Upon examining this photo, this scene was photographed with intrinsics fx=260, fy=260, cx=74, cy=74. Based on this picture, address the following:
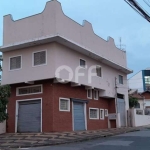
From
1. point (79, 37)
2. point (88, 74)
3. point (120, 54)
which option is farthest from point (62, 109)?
point (120, 54)

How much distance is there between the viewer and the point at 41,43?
750 inches

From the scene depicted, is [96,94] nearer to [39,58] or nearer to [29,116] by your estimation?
[29,116]

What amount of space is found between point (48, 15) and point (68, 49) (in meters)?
2.97

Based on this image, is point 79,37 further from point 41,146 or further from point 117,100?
point 41,146

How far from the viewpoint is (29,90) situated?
19938 millimetres

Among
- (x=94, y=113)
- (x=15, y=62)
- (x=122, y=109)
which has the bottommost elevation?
(x=94, y=113)

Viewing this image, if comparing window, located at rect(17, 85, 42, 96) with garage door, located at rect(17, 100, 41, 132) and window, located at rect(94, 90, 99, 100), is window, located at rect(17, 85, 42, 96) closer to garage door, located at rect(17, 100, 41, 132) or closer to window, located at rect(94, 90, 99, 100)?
garage door, located at rect(17, 100, 41, 132)

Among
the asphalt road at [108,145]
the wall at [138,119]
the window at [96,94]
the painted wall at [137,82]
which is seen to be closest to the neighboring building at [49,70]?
the window at [96,94]

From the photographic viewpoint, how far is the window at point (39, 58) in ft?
62.4

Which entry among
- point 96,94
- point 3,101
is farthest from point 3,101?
point 96,94

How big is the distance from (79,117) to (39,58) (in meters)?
5.99

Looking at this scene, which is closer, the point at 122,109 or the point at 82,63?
the point at 82,63

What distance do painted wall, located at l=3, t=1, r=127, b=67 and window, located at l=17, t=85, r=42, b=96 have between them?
3556 mm

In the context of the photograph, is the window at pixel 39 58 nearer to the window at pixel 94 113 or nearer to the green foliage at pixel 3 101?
the green foliage at pixel 3 101
